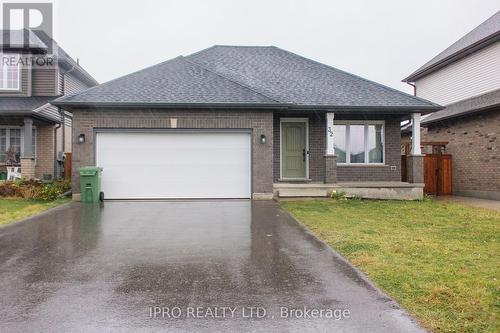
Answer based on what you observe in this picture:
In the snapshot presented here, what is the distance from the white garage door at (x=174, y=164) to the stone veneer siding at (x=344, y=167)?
86.0 inches

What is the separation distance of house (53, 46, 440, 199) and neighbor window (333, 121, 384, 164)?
4 cm

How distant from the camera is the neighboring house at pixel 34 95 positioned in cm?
1803

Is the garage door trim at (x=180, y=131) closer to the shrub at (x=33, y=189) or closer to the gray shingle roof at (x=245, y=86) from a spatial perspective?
the gray shingle roof at (x=245, y=86)

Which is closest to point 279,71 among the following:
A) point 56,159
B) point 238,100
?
point 238,100

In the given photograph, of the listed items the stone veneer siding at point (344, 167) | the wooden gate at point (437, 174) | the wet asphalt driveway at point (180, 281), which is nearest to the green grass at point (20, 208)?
the wet asphalt driveway at point (180, 281)

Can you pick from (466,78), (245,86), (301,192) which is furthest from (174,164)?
(466,78)

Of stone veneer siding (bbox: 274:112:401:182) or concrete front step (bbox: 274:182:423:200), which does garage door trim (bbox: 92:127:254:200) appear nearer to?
concrete front step (bbox: 274:182:423:200)

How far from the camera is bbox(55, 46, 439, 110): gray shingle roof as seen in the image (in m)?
13.6

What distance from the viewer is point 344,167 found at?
15.7 meters

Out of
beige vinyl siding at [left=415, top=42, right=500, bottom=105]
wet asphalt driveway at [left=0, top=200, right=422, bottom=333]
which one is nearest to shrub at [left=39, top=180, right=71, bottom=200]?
wet asphalt driveway at [left=0, top=200, right=422, bottom=333]

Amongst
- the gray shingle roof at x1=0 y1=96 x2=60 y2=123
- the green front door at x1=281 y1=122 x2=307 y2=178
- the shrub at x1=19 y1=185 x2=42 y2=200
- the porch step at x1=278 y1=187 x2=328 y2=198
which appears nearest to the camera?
the porch step at x1=278 y1=187 x2=328 y2=198

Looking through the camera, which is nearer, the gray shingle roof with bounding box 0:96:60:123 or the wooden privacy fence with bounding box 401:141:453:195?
the gray shingle roof with bounding box 0:96:60:123

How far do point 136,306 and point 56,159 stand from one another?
651 inches

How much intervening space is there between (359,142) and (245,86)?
4883 millimetres
